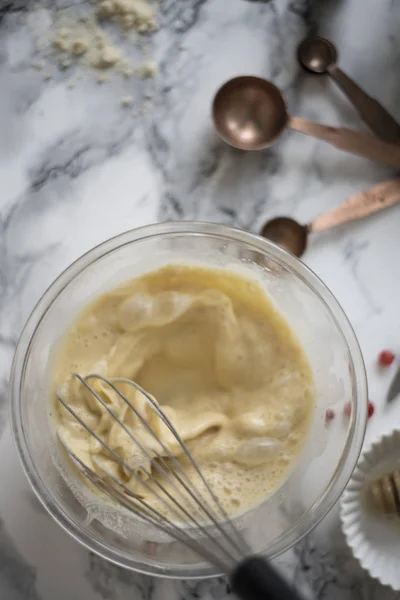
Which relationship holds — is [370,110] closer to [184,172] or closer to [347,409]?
[184,172]

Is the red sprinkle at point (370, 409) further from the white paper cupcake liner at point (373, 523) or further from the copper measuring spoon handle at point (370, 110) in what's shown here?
the copper measuring spoon handle at point (370, 110)

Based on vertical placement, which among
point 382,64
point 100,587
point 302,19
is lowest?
point 100,587

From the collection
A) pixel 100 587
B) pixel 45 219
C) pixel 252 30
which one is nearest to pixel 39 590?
pixel 100 587

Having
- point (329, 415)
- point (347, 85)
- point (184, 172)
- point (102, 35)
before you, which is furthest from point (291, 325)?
point (102, 35)

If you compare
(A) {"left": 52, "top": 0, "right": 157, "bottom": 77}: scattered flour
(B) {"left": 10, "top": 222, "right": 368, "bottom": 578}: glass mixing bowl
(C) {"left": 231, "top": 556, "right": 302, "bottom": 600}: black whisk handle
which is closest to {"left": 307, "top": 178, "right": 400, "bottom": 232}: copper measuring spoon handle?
(B) {"left": 10, "top": 222, "right": 368, "bottom": 578}: glass mixing bowl

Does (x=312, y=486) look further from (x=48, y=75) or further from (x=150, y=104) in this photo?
(x=48, y=75)

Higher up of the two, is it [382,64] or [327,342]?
[382,64]

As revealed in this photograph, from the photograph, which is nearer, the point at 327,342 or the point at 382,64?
the point at 327,342
